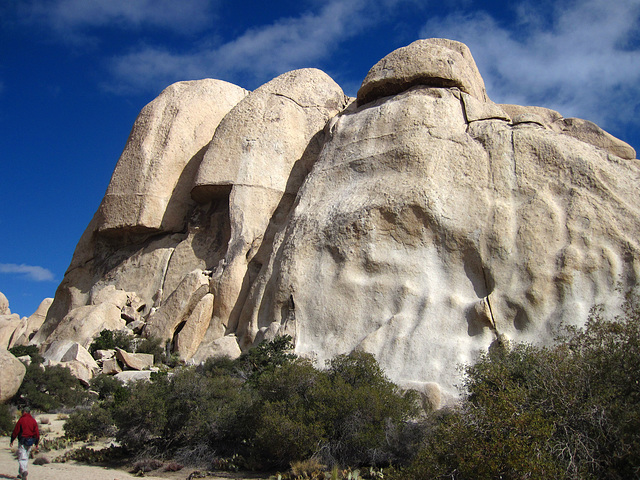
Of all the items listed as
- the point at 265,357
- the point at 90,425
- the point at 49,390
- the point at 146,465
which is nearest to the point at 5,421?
the point at 90,425

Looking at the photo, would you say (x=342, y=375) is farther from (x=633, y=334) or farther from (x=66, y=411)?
(x=66, y=411)

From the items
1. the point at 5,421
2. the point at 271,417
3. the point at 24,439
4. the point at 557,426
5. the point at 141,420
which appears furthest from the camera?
the point at 5,421

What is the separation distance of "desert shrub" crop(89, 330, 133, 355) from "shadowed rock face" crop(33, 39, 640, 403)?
0.85 metres

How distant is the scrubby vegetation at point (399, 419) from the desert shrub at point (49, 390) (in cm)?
195

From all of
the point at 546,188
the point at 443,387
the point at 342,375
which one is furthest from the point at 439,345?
the point at 546,188

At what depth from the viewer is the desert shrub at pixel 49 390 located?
13172 mm

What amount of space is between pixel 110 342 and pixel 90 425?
6290 mm

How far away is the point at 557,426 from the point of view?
21.2ft

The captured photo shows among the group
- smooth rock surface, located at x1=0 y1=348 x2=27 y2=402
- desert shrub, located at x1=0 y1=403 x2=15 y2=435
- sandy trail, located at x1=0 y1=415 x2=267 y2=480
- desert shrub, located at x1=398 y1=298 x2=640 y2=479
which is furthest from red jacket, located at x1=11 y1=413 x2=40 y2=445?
desert shrub, located at x1=398 y1=298 x2=640 y2=479

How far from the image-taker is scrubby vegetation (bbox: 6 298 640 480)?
5.96 metres

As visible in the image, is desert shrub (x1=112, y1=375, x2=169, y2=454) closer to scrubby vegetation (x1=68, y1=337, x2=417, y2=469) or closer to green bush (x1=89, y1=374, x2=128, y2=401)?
scrubby vegetation (x1=68, y1=337, x2=417, y2=469)

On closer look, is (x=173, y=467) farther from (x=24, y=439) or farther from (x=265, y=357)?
(x=265, y=357)

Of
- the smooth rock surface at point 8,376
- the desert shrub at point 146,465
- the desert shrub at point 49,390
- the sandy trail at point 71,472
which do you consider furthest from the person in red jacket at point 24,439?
the desert shrub at point 49,390

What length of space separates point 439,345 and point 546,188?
4.39 m
